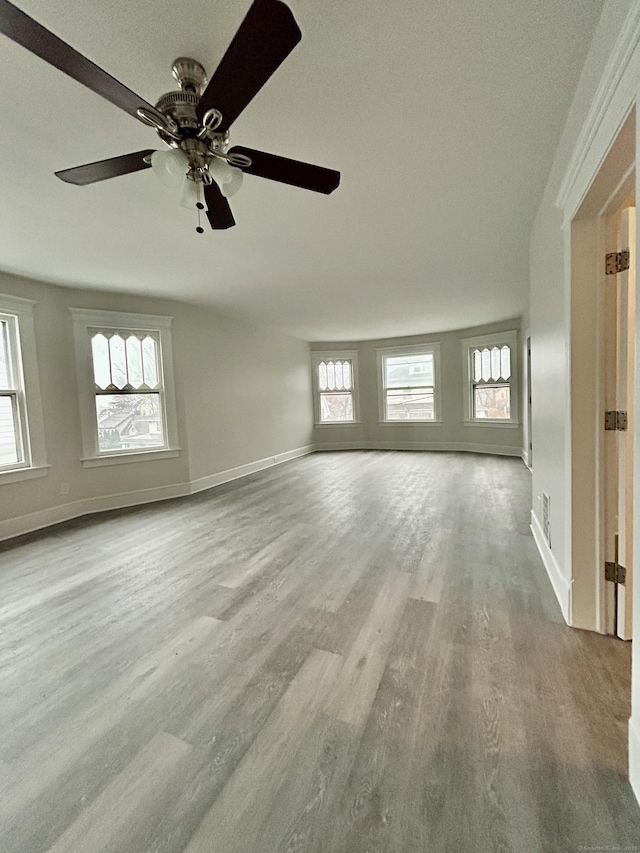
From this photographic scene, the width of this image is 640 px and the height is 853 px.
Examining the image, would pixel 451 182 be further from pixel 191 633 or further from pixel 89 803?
pixel 89 803

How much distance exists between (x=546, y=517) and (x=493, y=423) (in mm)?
4653

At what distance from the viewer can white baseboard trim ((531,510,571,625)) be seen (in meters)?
1.90

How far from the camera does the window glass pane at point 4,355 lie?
11.8 feet

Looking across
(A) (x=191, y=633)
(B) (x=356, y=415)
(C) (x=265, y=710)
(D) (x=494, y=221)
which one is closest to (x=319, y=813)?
(C) (x=265, y=710)

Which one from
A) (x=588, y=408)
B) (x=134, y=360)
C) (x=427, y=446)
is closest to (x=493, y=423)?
(x=427, y=446)

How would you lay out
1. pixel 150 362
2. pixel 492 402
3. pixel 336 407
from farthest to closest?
pixel 336 407 → pixel 492 402 → pixel 150 362

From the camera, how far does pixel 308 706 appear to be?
4.70 ft

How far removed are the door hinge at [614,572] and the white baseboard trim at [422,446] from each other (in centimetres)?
516

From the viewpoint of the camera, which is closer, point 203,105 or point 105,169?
point 203,105

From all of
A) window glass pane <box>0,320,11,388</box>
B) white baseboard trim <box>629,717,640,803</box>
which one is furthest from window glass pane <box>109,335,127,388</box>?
Result: white baseboard trim <box>629,717,640,803</box>

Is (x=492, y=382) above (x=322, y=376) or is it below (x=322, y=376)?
below

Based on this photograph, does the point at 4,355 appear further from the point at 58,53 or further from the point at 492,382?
the point at 492,382

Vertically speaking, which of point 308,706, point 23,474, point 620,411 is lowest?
point 308,706

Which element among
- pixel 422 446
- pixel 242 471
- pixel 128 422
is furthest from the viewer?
pixel 422 446
